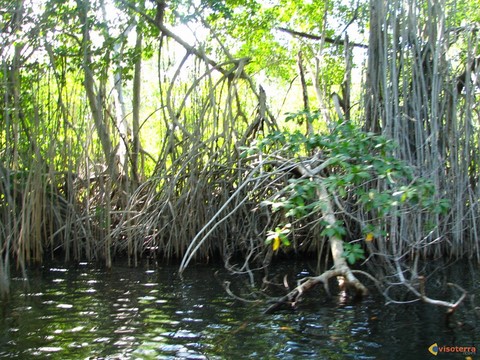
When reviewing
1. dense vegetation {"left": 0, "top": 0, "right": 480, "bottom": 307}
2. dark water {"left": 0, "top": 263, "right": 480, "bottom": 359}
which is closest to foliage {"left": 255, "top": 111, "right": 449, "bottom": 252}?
dense vegetation {"left": 0, "top": 0, "right": 480, "bottom": 307}

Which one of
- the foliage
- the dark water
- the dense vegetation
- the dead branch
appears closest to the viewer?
the dark water

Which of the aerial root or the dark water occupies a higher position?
the aerial root

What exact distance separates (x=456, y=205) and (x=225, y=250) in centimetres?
271

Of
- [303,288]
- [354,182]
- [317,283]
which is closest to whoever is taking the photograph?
[303,288]

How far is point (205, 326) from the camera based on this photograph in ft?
14.0

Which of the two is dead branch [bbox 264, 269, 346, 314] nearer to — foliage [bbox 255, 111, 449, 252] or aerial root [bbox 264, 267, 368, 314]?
aerial root [bbox 264, 267, 368, 314]

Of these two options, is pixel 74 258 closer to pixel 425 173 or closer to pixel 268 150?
pixel 268 150

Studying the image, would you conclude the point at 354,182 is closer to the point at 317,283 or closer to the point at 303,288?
the point at 317,283

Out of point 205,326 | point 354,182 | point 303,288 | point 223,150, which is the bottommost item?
point 205,326

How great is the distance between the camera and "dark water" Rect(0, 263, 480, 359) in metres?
3.67

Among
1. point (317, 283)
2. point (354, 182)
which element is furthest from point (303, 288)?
point (354, 182)

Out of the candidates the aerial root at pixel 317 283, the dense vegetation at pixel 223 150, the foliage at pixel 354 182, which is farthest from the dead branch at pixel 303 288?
the dense vegetation at pixel 223 150

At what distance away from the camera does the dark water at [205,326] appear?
367 centimetres

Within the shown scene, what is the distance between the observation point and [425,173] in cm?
612
